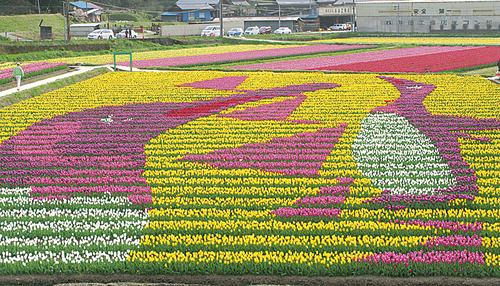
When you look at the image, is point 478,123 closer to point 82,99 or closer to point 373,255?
point 373,255

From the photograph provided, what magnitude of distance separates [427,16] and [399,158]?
7062 centimetres

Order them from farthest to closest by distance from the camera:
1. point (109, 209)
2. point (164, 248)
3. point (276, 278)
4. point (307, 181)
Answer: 1. point (307, 181)
2. point (109, 209)
3. point (164, 248)
4. point (276, 278)

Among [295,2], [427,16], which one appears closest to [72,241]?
[427,16]

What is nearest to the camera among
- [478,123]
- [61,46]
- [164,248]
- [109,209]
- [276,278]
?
[276,278]

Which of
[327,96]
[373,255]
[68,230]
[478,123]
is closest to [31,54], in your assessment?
[327,96]

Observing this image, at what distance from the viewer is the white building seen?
3172 inches

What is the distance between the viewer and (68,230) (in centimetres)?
1220

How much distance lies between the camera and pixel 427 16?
8356 centimetres

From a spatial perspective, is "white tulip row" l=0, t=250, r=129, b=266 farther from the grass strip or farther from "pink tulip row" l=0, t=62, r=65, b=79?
"pink tulip row" l=0, t=62, r=65, b=79

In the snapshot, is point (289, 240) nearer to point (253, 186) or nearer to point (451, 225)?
point (451, 225)

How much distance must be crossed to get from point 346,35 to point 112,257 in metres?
69.7

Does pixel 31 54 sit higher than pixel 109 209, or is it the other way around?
pixel 31 54

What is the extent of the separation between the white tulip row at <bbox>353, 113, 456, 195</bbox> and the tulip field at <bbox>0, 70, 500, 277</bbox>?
5 centimetres

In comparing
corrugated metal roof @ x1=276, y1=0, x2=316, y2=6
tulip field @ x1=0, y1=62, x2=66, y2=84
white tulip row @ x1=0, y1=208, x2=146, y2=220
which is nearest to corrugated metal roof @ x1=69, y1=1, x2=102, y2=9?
corrugated metal roof @ x1=276, y1=0, x2=316, y2=6
